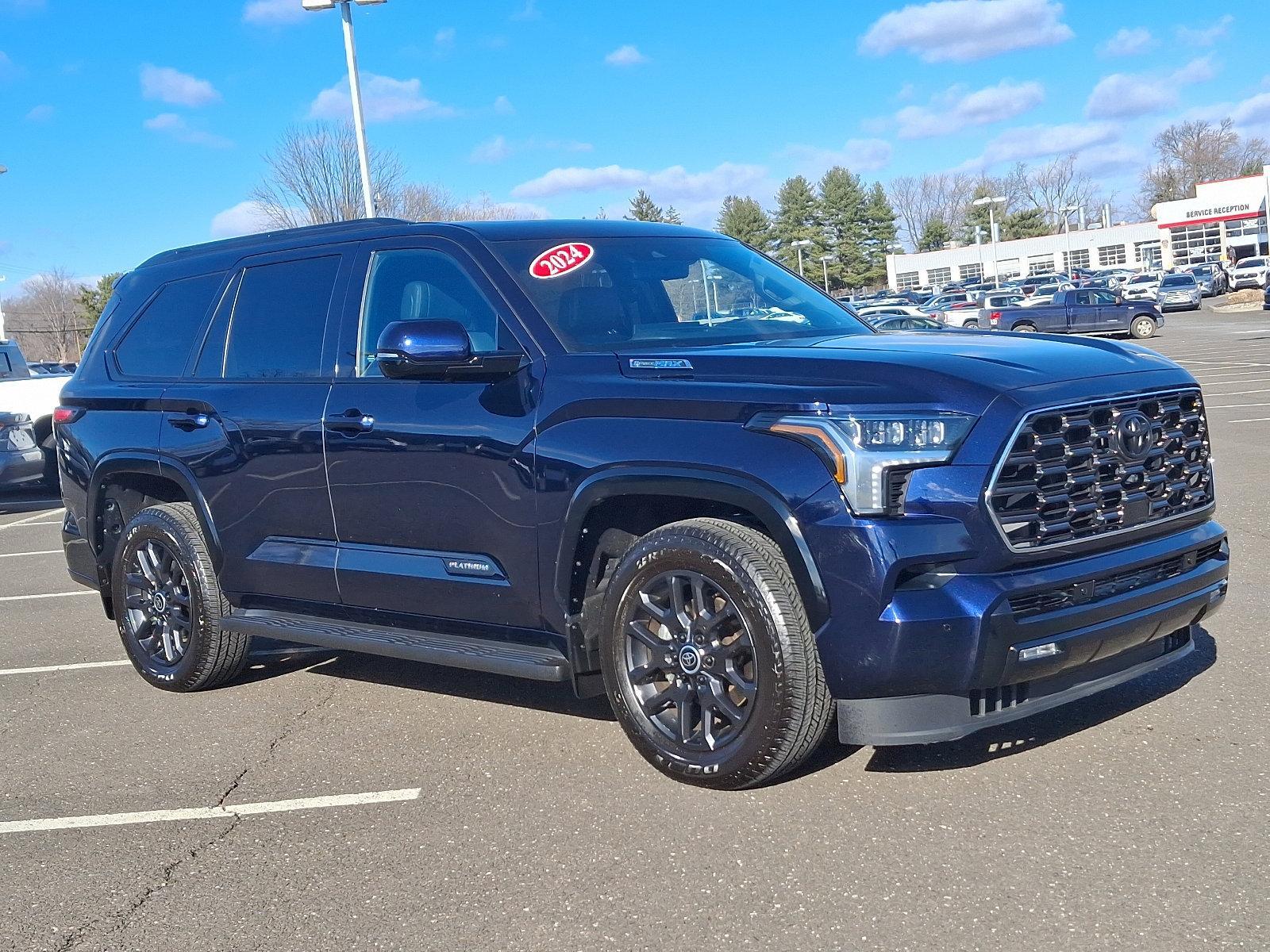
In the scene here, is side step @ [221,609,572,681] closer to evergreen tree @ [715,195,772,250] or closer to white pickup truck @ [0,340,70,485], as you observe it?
white pickup truck @ [0,340,70,485]

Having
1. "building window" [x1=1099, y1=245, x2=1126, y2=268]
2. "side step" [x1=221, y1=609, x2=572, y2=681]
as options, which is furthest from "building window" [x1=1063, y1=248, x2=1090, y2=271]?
"side step" [x1=221, y1=609, x2=572, y2=681]

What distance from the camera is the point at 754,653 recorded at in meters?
3.97

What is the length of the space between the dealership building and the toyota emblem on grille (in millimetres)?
75481

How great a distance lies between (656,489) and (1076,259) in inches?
3968

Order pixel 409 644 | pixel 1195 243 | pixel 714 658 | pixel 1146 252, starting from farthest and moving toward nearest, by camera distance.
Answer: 1. pixel 1146 252
2. pixel 1195 243
3. pixel 409 644
4. pixel 714 658

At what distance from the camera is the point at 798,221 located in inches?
4097

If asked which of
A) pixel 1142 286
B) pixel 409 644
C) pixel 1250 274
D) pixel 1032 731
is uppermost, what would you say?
pixel 409 644

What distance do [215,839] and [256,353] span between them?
221cm

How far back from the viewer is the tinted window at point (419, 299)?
488 centimetres

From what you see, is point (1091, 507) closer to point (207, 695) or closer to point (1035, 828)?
point (1035, 828)

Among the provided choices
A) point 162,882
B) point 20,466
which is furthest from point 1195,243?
point 162,882

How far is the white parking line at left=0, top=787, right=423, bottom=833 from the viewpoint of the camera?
→ 4414 mm

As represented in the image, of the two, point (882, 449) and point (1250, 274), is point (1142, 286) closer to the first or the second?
point (1250, 274)

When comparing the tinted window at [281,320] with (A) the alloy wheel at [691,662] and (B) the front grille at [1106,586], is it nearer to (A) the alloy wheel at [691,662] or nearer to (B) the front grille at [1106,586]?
(A) the alloy wheel at [691,662]
